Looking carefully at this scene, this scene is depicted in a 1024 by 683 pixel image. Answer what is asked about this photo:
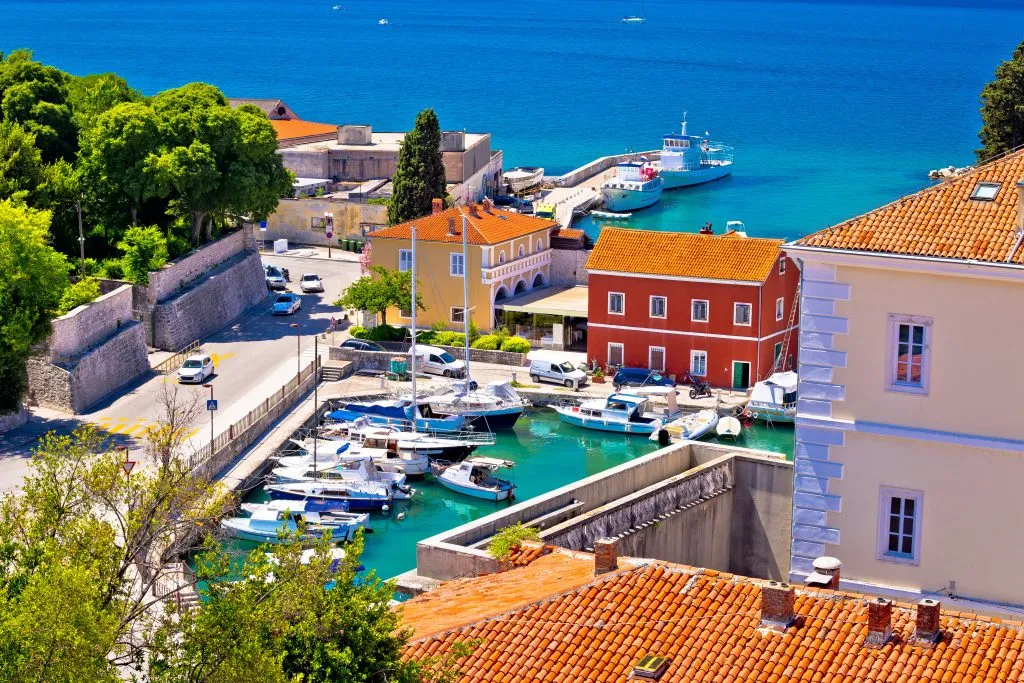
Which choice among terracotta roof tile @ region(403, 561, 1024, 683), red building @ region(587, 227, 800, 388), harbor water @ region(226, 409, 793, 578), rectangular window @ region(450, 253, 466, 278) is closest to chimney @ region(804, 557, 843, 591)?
terracotta roof tile @ region(403, 561, 1024, 683)

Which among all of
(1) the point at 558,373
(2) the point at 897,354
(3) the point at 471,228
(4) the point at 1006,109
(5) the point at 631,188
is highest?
(4) the point at 1006,109

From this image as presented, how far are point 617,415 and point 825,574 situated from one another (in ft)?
106

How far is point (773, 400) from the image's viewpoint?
169 feet

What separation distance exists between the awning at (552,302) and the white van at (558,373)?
11.9 ft

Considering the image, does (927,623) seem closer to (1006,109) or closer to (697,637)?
(697,637)

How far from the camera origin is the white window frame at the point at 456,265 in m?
58.9

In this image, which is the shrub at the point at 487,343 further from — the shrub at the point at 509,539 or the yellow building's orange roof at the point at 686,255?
the shrub at the point at 509,539

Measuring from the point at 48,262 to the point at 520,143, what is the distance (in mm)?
94491

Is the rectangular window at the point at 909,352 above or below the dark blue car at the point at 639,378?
above

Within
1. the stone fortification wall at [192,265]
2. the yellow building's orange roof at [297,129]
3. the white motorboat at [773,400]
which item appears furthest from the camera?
the yellow building's orange roof at [297,129]

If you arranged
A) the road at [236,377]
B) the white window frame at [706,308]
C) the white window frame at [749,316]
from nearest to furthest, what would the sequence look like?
the road at [236,377], the white window frame at [749,316], the white window frame at [706,308]

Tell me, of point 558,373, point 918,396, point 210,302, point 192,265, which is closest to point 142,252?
point 192,265

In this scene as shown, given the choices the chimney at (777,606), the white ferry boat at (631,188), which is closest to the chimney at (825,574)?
the chimney at (777,606)

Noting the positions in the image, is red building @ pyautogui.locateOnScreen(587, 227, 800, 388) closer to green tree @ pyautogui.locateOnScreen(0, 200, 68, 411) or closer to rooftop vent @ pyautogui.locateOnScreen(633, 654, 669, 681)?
green tree @ pyautogui.locateOnScreen(0, 200, 68, 411)
